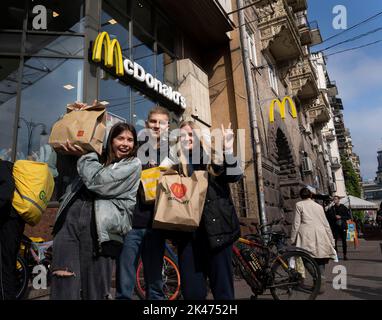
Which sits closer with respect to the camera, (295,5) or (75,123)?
(75,123)

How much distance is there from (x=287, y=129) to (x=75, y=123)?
49.7 feet

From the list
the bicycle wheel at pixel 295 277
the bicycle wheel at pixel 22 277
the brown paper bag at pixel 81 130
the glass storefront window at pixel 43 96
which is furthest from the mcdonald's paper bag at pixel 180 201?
the glass storefront window at pixel 43 96

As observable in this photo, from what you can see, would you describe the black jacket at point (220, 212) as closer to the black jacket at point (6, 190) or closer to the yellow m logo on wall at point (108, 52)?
the black jacket at point (6, 190)

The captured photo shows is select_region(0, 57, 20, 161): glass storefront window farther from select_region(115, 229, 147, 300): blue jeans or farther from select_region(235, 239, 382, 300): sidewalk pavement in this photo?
select_region(235, 239, 382, 300): sidewalk pavement

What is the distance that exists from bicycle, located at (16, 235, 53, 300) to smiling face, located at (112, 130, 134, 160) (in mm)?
2525

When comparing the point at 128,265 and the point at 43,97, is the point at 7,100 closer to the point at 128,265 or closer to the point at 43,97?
the point at 43,97

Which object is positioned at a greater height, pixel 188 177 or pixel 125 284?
pixel 188 177

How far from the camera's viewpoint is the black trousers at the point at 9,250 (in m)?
2.66

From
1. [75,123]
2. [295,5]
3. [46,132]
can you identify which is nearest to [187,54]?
[46,132]

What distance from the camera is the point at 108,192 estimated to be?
2.08 metres

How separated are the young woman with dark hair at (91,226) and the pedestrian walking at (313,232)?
425cm

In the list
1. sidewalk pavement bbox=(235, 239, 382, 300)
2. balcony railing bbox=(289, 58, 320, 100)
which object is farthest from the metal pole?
balcony railing bbox=(289, 58, 320, 100)

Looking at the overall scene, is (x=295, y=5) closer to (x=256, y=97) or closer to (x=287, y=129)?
(x=287, y=129)

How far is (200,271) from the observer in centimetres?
224
